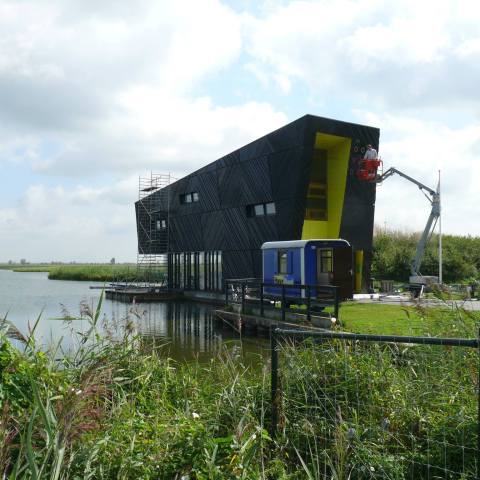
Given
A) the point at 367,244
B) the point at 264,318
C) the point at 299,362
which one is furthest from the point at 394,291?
the point at 299,362

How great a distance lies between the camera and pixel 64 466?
2.88 metres

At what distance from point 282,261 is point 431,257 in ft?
59.2

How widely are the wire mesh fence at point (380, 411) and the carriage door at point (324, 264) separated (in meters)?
11.7

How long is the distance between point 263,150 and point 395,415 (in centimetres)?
2093

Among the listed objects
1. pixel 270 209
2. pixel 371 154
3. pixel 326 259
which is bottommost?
pixel 326 259

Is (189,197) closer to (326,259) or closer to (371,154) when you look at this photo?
(371,154)

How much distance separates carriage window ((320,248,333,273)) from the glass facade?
40.8 feet

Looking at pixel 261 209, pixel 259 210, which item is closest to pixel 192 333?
pixel 261 209

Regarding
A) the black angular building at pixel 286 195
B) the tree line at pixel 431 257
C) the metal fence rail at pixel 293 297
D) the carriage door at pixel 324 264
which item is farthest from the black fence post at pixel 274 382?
the tree line at pixel 431 257

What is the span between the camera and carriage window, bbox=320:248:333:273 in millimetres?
16703

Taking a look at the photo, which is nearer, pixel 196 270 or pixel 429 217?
pixel 429 217

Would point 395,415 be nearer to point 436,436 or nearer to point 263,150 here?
point 436,436

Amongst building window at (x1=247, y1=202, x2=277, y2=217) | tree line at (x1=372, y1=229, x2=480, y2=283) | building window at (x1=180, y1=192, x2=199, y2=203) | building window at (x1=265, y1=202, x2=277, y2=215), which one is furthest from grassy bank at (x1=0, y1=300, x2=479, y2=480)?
tree line at (x1=372, y1=229, x2=480, y2=283)

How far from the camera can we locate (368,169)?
23.0 meters
